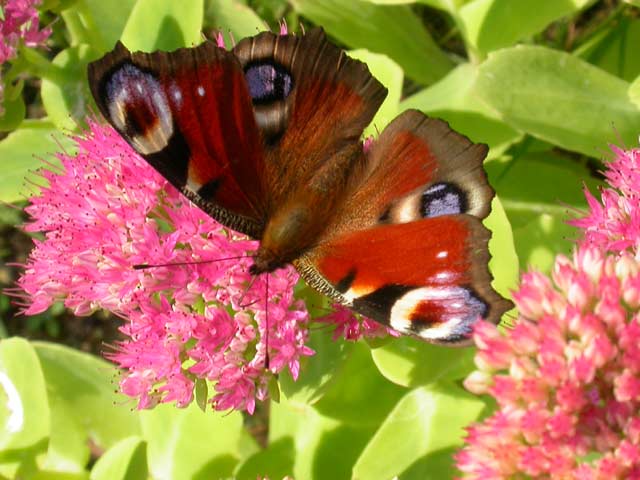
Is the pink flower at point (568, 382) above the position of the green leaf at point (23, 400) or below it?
above

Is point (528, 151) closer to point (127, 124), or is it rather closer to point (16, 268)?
point (127, 124)

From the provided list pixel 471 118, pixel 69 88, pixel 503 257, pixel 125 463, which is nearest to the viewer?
pixel 503 257

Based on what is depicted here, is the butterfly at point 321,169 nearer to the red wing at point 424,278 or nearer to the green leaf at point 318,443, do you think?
the red wing at point 424,278

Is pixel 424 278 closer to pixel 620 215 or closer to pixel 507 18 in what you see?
pixel 620 215

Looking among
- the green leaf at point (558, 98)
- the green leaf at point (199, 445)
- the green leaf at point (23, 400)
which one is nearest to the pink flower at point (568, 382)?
the green leaf at point (558, 98)

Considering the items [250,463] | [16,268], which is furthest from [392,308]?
[16,268]

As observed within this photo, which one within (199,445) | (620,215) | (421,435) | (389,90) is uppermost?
(389,90)

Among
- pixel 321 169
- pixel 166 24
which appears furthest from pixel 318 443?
pixel 166 24
